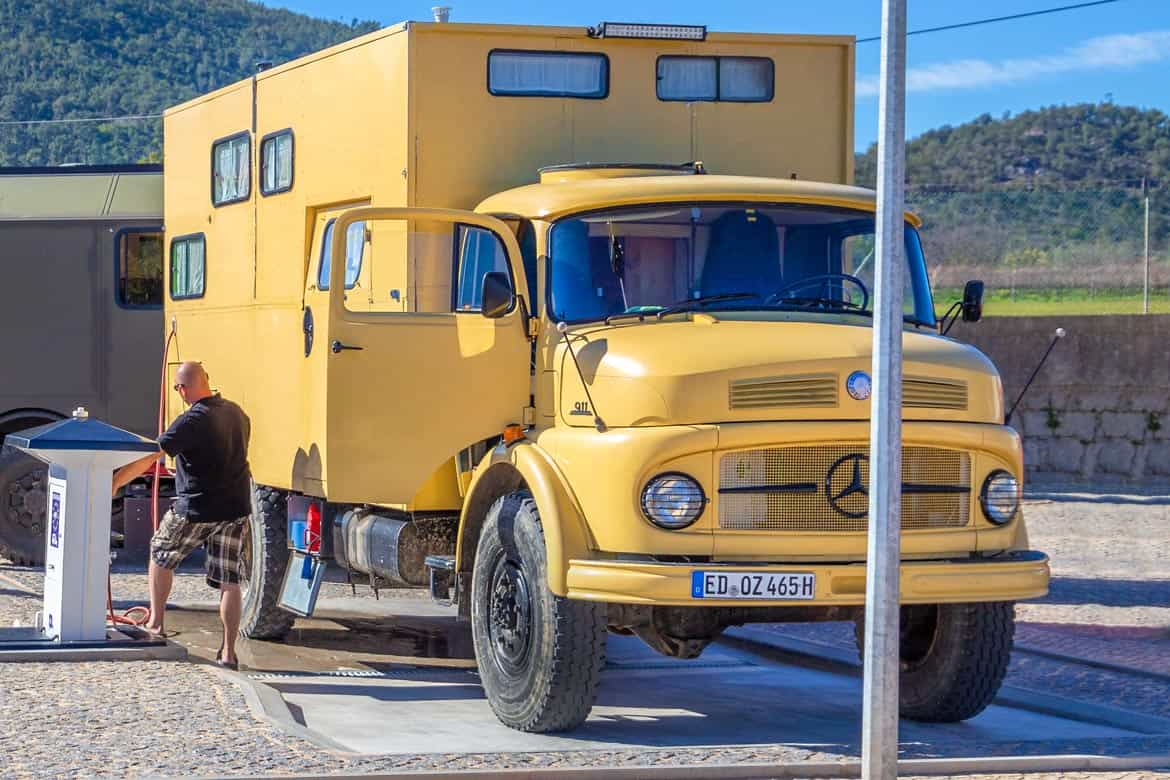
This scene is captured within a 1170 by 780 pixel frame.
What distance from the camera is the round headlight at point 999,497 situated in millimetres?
8734

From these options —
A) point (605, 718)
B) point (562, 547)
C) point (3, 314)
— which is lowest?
point (605, 718)

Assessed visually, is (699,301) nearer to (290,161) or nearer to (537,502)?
(537,502)

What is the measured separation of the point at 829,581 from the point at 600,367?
1426 millimetres

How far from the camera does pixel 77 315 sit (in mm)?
16906

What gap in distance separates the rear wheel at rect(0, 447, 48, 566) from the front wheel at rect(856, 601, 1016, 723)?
30.2 ft

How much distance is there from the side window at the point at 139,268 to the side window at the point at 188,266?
275cm

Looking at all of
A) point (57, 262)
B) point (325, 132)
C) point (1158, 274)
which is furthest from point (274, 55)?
point (325, 132)

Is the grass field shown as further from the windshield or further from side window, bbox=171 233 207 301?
the windshield

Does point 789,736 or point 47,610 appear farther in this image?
point 47,610

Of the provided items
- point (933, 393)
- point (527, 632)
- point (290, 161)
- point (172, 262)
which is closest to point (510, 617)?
point (527, 632)

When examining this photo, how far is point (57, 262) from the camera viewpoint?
1698cm

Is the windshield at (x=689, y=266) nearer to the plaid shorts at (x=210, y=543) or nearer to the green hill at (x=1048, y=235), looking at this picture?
the plaid shorts at (x=210, y=543)

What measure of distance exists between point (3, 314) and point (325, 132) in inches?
262

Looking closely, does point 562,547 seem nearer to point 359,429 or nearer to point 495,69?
point 359,429
